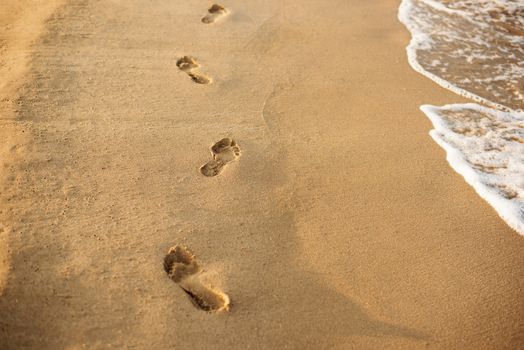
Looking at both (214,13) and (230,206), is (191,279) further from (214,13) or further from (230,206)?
(214,13)

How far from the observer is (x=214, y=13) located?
12.5 feet

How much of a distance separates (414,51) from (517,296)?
7.63 feet

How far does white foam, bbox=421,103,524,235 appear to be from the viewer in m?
2.50

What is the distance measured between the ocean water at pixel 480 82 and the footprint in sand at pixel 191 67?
5.04ft

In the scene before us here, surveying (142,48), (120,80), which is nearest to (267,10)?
(142,48)

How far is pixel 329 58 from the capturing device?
3.41m

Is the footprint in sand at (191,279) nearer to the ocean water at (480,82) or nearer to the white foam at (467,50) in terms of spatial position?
the ocean water at (480,82)

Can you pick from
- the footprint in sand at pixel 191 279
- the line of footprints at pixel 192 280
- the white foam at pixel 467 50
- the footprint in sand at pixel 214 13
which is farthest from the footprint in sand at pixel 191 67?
the white foam at pixel 467 50

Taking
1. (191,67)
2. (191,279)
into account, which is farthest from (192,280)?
(191,67)

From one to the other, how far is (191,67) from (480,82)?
7.48ft

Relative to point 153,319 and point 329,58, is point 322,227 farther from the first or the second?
point 329,58

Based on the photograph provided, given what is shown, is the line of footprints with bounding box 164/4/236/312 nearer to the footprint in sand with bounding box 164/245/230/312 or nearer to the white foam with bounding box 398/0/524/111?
the footprint in sand with bounding box 164/245/230/312

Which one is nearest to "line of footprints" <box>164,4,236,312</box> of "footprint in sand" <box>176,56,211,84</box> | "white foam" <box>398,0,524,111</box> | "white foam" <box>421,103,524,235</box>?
"footprint in sand" <box>176,56,211,84</box>

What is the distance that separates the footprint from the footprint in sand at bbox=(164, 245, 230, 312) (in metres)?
0.54
